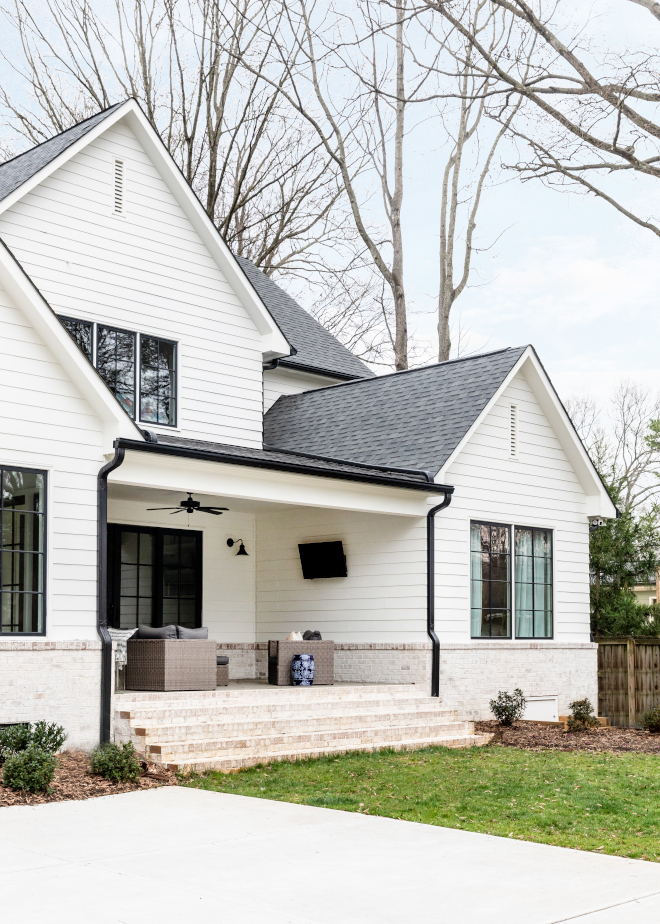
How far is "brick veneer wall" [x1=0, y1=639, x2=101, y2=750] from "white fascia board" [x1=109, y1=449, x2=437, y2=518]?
186cm

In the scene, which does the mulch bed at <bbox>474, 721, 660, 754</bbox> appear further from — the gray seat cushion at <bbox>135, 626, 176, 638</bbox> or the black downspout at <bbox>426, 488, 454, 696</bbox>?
the gray seat cushion at <bbox>135, 626, 176, 638</bbox>

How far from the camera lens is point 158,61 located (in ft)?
77.4

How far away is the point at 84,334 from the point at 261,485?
315cm

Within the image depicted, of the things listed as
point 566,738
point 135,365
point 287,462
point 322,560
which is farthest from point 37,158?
point 566,738

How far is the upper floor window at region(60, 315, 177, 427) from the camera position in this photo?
1305 centimetres

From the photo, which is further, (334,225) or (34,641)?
(334,225)

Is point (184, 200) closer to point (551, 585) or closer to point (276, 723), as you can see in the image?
point (276, 723)

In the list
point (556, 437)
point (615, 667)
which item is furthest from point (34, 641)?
point (615, 667)

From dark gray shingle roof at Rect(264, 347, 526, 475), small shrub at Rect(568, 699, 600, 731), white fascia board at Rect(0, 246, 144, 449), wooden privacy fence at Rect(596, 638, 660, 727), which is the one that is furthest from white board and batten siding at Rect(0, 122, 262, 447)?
wooden privacy fence at Rect(596, 638, 660, 727)

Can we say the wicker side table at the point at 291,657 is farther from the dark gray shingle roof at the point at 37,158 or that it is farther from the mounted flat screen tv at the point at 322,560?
the dark gray shingle roof at the point at 37,158

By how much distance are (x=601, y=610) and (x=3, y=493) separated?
12.2 m

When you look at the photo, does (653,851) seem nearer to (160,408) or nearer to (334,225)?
(160,408)

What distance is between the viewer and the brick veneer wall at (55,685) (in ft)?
31.0

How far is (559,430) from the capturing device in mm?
15906
